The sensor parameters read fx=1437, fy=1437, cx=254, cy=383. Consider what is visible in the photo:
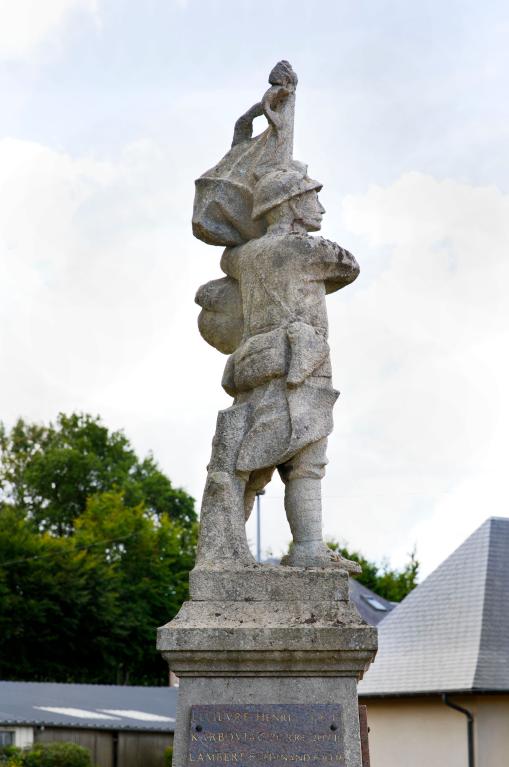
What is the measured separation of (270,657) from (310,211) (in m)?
3.26

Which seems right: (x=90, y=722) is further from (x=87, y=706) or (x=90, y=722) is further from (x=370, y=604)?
(x=370, y=604)

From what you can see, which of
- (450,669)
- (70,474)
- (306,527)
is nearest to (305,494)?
(306,527)

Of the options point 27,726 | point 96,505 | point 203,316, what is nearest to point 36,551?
point 96,505

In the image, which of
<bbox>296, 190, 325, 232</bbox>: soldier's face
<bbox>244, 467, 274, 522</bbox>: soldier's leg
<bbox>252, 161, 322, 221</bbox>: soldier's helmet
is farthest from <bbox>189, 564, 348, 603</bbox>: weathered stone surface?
<bbox>252, 161, 322, 221</bbox>: soldier's helmet

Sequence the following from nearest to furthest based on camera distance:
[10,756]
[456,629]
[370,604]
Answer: [456,629]
[10,756]
[370,604]

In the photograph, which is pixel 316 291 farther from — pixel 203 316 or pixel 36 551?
pixel 36 551

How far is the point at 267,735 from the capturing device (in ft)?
29.3

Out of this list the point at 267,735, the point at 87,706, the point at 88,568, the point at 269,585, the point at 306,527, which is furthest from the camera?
the point at 88,568

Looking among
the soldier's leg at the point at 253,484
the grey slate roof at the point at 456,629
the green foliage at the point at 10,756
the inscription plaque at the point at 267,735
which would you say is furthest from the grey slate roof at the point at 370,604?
the inscription plaque at the point at 267,735

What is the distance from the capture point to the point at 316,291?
10156 mm

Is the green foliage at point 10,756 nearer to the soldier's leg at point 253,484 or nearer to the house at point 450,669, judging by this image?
the house at point 450,669

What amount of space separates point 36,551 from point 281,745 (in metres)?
45.4

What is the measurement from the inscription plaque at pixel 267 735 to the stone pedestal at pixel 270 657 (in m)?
0.05

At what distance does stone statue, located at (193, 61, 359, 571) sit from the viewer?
32.0ft
